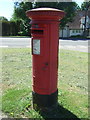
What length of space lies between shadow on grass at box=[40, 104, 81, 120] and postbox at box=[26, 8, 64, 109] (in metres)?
0.16

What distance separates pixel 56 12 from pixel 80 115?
1.97 metres

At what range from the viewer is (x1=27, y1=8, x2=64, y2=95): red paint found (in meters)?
2.96

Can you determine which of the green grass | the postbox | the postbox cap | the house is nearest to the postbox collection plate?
the postbox

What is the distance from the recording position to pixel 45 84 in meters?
3.22

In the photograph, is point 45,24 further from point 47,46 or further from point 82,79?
point 82,79

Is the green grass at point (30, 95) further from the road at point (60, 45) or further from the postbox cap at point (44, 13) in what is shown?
the road at point (60, 45)

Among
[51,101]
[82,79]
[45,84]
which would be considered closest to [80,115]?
[51,101]

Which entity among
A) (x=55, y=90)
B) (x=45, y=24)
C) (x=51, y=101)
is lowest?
(x=51, y=101)

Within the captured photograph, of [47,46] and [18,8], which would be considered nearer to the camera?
[47,46]

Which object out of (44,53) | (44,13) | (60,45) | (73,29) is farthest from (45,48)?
(73,29)

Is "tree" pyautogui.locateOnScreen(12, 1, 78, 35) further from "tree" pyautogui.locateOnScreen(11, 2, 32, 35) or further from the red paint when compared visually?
the red paint

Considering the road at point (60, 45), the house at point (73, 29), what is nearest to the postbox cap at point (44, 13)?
the road at point (60, 45)

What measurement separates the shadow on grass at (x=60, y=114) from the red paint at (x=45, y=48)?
0.38 meters

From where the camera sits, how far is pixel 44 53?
310 cm
